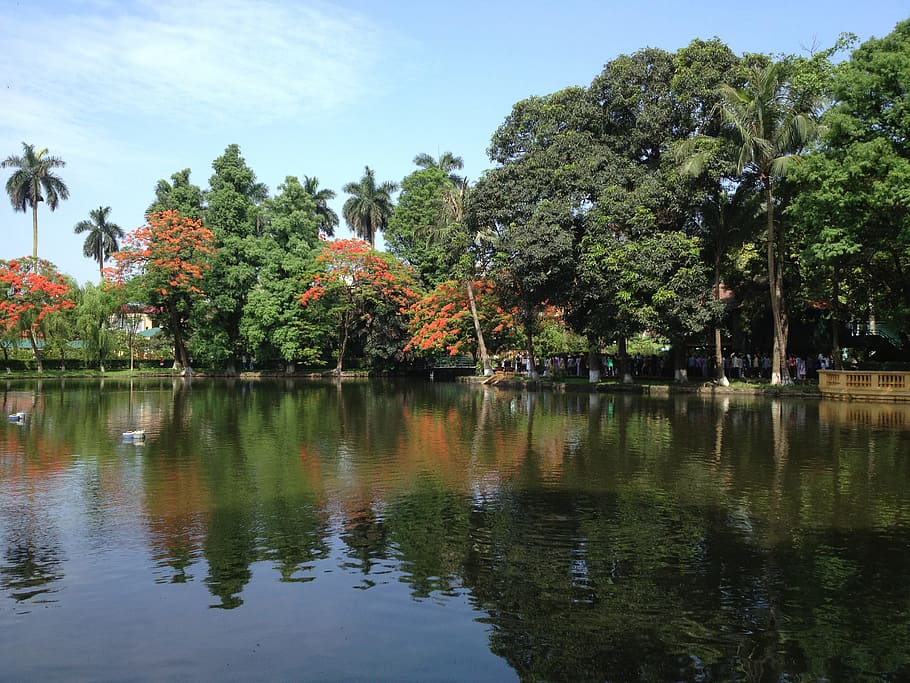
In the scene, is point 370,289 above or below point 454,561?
above

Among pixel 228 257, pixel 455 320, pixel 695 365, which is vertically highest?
pixel 228 257

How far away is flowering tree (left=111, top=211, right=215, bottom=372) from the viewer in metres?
51.0

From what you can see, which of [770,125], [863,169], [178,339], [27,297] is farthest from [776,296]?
[27,297]

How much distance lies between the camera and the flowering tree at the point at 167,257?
51.0 metres

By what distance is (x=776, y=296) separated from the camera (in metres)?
30.4

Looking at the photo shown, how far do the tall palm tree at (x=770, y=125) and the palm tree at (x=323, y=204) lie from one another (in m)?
43.4

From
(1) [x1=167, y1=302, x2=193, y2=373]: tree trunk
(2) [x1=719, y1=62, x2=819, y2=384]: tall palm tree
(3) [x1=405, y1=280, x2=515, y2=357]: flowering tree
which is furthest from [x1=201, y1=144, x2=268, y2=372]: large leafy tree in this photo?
(2) [x1=719, y1=62, x2=819, y2=384]: tall palm tree

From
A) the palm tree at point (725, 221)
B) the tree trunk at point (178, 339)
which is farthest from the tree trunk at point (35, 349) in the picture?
the palm tree at point (725, 221)

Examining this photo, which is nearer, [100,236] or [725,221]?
[725,221]

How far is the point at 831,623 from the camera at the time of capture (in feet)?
18.6

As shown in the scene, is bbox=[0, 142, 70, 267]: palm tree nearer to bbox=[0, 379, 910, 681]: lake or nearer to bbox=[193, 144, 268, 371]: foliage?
bbox=[193, 144, 268, 371]: foliage

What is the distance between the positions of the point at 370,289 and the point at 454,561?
44.2m

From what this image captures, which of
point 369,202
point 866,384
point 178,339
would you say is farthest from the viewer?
point 369,202

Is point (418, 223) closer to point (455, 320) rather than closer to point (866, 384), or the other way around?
point (455, 320)
